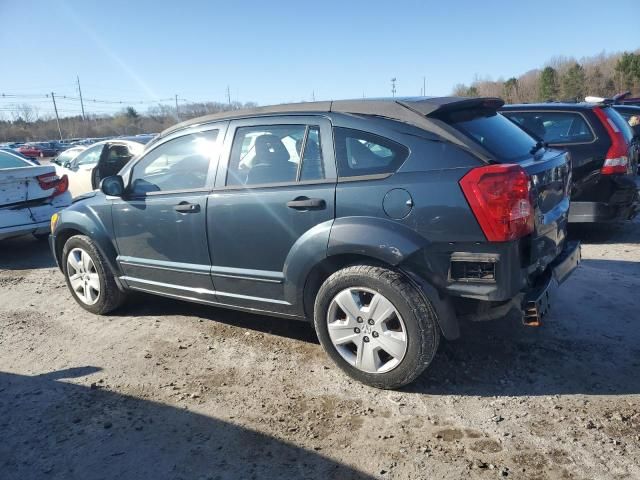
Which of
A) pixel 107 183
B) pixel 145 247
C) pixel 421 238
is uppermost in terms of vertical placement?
pixel 107 183

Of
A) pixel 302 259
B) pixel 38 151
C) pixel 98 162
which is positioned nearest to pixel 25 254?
pixel 98 162

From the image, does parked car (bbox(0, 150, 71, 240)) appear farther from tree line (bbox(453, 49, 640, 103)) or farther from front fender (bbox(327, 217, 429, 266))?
tree line (bbox(453, 49, 640, 103))

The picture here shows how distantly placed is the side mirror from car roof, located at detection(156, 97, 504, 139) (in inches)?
44.6

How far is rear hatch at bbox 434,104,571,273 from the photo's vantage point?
290 cm

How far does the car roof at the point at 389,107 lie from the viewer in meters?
3.08

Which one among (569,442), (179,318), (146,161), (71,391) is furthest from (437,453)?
(146,161)

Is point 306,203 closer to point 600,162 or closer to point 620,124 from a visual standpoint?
point 600,162

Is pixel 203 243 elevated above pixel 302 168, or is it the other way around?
pixel 302 168

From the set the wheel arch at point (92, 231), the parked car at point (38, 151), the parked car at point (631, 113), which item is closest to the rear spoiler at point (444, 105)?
the wheel arch at point (92, 231)

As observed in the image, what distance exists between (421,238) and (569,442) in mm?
1290

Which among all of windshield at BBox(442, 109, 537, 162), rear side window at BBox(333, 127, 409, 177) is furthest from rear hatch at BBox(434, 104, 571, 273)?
rear side window at BBox(333, 127, 409, 177)

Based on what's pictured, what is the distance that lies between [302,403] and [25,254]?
617cm

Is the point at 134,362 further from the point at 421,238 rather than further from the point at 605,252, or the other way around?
the point at 605,252

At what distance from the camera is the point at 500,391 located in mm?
3045
